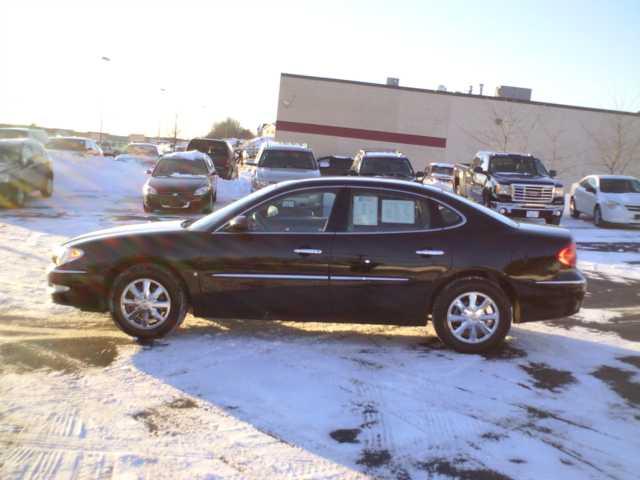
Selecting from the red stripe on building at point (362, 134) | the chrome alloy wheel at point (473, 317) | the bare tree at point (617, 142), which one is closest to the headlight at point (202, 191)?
the chrome alloy wheel at point (473, 317)

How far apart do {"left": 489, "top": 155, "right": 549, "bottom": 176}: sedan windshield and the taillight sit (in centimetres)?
1194

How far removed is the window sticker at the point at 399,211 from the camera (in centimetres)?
561

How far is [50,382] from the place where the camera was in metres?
4.57

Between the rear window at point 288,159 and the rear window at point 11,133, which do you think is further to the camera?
the rear window at point 11,133

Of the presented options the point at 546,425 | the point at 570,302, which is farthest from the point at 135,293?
the point at 570,302

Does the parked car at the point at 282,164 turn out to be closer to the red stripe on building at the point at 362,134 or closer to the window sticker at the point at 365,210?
the window sticker at the point at 365,210

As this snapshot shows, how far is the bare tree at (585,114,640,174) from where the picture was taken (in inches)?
1521

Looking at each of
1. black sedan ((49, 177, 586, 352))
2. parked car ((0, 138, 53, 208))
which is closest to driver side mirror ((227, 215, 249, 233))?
black sedan ((49, 177, 586, 352))

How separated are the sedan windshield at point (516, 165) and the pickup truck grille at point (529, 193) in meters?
1.12

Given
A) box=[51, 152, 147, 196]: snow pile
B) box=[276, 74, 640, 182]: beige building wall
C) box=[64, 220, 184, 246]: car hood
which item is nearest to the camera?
box=[64, 220, 184, 246]: car hood

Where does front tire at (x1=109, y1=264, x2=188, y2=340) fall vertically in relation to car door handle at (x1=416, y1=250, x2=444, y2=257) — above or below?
below

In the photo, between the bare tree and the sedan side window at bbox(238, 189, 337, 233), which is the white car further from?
the bare tree

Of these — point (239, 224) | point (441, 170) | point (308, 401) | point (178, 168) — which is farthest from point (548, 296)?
point (441, 170)

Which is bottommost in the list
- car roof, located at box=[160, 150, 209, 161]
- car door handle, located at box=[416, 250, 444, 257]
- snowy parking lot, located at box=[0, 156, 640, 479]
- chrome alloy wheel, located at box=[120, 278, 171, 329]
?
snowy parking lot, located at box=[0, 156, 640, 479]
